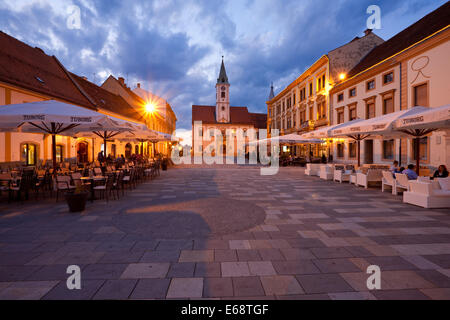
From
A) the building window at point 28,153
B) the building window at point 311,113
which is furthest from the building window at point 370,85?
the building window at point 28,153

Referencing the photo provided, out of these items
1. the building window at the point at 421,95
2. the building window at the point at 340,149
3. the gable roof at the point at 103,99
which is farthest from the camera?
the building window at the point at 340,149

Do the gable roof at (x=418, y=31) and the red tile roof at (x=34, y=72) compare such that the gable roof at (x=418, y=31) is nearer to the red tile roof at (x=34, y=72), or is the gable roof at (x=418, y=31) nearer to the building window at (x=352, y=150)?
the building window at (x=352, y=150)

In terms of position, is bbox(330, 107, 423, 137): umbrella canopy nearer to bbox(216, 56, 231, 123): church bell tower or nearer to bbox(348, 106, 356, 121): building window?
bbox(348, 106, 356, 121): building window

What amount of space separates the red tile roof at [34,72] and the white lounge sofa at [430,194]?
65.7 ft

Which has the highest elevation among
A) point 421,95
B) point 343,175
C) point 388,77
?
point 388,77

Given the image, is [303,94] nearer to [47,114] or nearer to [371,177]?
[371,177]

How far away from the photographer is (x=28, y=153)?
15.4 m

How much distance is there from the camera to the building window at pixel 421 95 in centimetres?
1475

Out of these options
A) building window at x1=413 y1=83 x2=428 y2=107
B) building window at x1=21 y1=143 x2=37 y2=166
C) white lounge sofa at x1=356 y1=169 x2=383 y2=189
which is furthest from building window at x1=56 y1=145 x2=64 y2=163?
building window at x1=413 y1=83 x2=428 y2=107

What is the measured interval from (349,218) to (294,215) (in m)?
1.35

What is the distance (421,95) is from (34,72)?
87.0 feet

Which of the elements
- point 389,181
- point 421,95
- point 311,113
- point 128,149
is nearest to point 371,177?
point 389,181
